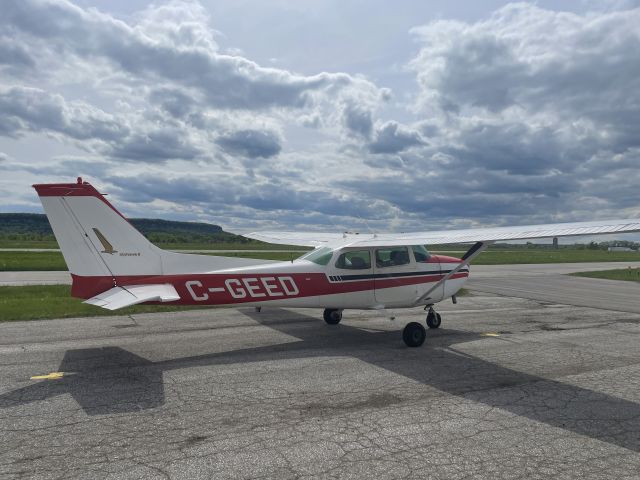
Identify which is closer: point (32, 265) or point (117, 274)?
point (117, 274)

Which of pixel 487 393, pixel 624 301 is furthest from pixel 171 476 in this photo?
pixel 624 301

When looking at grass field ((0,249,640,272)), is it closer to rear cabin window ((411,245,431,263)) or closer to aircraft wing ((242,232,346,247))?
aircraft wing ((242,232,346,247))

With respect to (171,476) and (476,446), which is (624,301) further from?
(171,476)

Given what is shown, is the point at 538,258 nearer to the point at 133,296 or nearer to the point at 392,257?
the point at 392,257

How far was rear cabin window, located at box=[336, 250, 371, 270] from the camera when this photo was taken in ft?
34.2

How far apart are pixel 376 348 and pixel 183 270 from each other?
4294mm

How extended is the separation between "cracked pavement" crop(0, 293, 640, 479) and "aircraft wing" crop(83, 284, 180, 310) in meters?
1.12

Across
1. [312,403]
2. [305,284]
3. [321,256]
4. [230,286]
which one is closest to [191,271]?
[230,286]

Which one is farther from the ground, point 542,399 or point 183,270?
point 183,270

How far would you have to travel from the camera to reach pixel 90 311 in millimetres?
13570

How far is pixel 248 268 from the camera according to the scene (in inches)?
380

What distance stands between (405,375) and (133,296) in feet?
16.2

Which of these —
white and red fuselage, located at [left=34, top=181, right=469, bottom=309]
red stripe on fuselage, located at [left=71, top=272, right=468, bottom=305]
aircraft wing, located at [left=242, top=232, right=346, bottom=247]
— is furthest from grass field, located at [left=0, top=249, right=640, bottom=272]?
red stripe on fuselage, located at [left=71, top=272, right=468, bottom=305]

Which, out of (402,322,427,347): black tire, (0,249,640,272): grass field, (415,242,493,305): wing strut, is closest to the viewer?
(402,322,427,347): black tire
